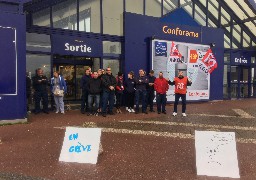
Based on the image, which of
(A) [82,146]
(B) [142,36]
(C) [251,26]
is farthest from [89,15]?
(C) [251,26]

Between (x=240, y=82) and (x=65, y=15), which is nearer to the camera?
(x=65, y=15)

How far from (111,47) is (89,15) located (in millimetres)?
1784

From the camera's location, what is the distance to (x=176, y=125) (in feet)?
28.7

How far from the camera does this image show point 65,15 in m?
12.9

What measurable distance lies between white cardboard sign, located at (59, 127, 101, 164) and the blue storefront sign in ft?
26.1

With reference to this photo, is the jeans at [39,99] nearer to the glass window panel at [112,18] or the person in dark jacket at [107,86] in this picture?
the person in dark jacket at [107,86]

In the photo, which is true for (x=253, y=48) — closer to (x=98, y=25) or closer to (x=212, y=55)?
(x=212, y=55)

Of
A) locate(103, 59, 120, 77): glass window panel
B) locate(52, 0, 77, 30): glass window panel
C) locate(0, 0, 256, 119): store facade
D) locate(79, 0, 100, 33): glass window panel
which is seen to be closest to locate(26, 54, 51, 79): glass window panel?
locate(0, 0, 256, 119): store facade

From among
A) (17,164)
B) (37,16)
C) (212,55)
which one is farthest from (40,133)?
(212,55)

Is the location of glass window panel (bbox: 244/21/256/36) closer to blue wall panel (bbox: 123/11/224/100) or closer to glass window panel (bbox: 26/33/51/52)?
blue wall panel (bbox: 123/11/224/100)

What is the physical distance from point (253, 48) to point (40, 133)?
702 inches

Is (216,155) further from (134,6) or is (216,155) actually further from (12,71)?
(134,6)

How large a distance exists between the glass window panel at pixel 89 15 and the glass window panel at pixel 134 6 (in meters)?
1.60

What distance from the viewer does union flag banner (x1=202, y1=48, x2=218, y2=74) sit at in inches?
681
